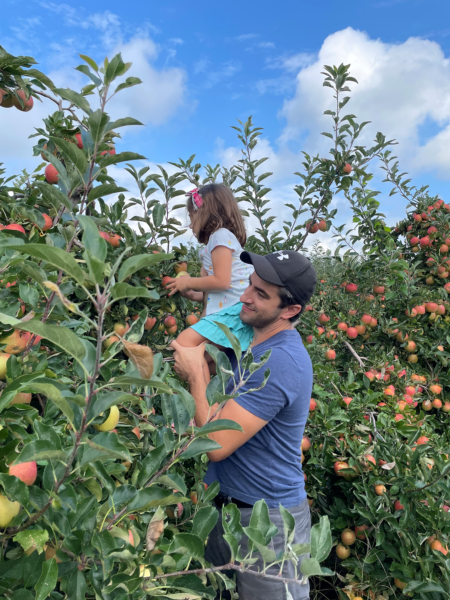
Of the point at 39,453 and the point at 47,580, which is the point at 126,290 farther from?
the point at 47,580

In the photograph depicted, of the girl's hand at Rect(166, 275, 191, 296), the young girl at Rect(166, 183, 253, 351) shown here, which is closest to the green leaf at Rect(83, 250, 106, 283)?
the young girl at Rect(166, 183, 253, 351)

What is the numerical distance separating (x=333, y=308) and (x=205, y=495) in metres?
3.19

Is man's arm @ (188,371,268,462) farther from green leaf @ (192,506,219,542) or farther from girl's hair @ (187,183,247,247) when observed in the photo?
girl's hair @ (187,183,247,247)

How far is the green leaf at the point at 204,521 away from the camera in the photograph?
883 millimetres

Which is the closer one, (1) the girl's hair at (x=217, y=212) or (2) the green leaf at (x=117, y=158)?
(2) the green leaf at (x=117, y=158)

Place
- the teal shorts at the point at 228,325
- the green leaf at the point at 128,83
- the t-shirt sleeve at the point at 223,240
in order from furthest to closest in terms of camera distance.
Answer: the t-shirt sleeve at the point at 223,240
the teal shorts at the point at 228,325
the green leaf at the point at 128,83

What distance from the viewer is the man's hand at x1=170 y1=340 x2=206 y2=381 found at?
4.99 ft

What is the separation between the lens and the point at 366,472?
6.97ft

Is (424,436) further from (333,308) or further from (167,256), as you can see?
(167,256)

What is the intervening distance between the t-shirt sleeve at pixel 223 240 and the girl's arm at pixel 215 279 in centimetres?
4

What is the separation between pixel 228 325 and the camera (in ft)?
6.21

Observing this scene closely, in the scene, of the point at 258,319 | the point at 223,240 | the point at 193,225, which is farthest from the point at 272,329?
the point at 193,225

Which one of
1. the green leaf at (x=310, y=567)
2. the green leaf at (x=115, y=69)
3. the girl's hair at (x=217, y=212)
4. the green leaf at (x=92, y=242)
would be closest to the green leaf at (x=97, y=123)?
the green leaf at (x=115, y=69)

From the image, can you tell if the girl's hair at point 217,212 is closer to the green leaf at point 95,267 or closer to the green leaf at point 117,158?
the green leaf at point 117,158
